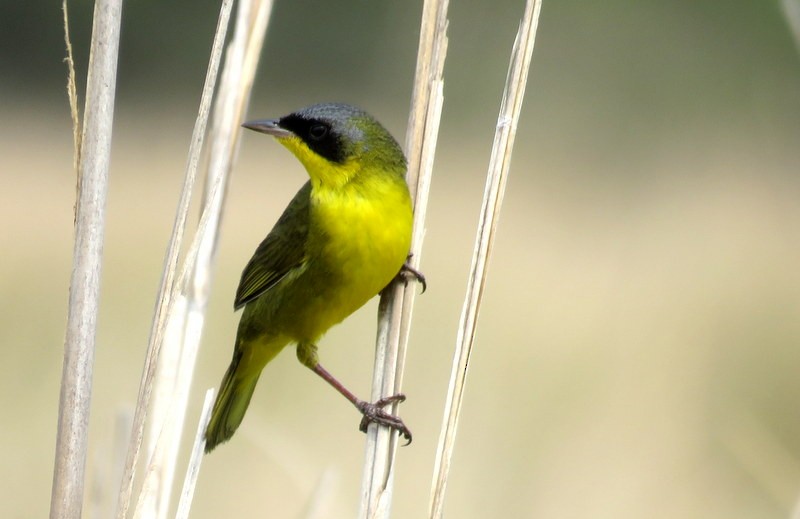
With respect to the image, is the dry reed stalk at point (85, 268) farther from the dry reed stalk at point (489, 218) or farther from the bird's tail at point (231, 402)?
the bird's tail at point (231, 402)

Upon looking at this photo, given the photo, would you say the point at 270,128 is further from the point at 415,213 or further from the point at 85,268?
the point at 85,268

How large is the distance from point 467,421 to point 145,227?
4.04 meters

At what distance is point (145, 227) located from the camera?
10211 mm

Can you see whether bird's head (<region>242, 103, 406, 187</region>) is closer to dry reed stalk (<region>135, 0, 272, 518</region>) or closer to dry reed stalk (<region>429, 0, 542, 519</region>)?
dry reed stalk (<region>429, 0, 542, 519</region>)

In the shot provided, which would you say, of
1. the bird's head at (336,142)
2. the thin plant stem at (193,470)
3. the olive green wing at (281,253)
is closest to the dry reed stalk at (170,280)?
the thin plant stem at (193,470)

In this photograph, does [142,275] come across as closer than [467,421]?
No

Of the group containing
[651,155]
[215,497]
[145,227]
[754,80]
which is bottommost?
[215,497]

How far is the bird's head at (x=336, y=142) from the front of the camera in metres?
3.31

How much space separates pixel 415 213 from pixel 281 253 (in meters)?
0.85

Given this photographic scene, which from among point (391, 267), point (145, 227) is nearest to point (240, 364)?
point (391, 267)

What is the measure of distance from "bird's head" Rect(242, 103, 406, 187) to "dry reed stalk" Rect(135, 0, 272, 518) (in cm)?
108

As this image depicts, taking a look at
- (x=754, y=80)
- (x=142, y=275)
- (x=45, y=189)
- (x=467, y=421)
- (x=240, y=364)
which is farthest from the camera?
(x=754, y=80)

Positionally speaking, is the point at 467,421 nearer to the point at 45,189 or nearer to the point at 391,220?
the point at 391,220

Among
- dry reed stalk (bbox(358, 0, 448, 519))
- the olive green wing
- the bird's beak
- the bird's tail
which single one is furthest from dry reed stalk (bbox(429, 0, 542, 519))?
the bird's tail
